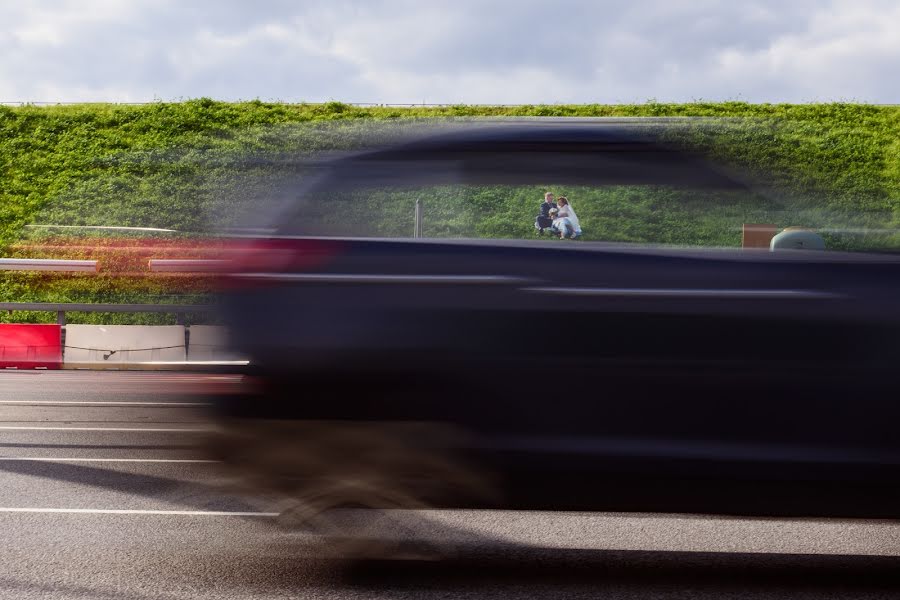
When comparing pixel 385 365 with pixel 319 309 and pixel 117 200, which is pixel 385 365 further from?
pixel 117 200

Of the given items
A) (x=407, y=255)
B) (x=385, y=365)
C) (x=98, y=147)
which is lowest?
(x=385, y=365)

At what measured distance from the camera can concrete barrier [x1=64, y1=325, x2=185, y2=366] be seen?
14.7 m

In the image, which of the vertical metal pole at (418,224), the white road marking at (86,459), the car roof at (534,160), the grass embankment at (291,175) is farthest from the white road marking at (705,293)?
the white road marking at (86,459)

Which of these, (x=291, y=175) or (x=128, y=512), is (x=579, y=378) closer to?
(x=291, y=175)

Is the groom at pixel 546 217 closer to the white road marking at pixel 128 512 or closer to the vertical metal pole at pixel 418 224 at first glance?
the vertical metal pole at pixel 418 224

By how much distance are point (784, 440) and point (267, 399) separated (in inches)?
78.0

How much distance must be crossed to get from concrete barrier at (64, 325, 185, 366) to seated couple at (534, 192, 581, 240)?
36.0ft

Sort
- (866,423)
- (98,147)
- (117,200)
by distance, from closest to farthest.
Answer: (866,423), (117,200), (98,147)

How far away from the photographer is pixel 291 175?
4355 mm

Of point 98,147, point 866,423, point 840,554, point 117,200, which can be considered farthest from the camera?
point 98,147

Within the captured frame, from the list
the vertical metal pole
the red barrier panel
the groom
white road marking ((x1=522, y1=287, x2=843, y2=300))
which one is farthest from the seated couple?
the red barrier panel

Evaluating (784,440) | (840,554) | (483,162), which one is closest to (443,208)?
(483,162)

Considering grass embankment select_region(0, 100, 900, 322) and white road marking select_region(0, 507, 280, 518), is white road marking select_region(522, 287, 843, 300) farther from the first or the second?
white road marking select_region(0, 507, 280, 518)

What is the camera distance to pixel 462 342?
4109mm
